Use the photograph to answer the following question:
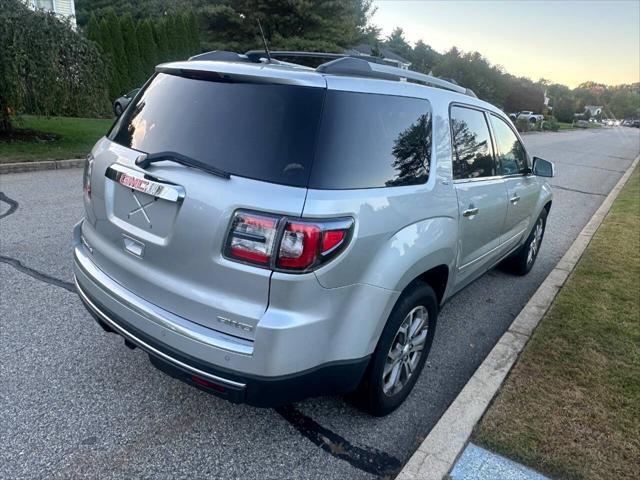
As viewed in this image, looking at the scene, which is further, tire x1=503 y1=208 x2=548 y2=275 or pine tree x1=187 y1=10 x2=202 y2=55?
pine tree x1=187 y1=10 x2=202 y2=55

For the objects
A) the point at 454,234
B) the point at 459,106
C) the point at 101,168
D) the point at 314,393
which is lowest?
the point at 314,393

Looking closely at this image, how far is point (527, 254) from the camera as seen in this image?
213 inches

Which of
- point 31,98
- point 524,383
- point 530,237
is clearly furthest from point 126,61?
point 524,383

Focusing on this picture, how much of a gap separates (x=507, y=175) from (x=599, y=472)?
2.40 metres

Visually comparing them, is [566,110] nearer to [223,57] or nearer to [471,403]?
[471,403]

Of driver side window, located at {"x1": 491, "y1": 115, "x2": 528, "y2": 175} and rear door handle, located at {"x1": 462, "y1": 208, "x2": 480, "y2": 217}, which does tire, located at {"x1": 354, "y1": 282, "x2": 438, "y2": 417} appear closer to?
rear door handle, located at {"x1": 462, "y1": 208, "x2": 480, "y2": 217}

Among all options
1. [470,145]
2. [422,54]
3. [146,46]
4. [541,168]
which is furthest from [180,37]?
[422,54]

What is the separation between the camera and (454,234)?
3055 millimetres

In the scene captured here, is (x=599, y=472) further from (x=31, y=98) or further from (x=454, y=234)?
(x=31, y=98)

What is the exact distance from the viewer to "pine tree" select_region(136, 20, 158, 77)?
21969 mm

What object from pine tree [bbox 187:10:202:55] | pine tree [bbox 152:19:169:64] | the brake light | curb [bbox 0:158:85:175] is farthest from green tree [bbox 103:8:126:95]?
the brake light

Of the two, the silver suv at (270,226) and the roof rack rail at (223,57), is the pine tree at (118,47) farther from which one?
the silver suv at (270,226)

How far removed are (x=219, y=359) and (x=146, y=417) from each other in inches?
35.2

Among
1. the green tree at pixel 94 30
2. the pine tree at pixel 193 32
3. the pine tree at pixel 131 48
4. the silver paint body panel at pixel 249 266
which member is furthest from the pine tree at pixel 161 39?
the silver paint body panel at pixel 249 266
